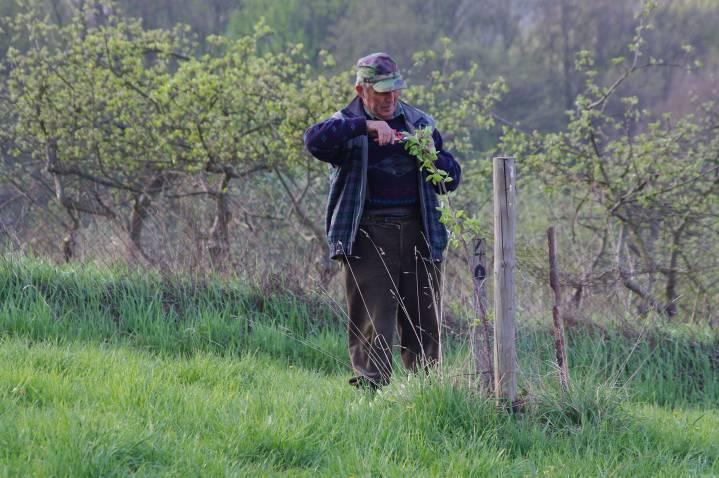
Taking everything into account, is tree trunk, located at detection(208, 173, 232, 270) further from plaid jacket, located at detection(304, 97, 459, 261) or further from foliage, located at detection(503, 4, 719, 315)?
foliage, located at detection(503, 4, 719, 315)

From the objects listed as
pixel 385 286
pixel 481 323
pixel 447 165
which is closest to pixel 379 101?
pixel 447 165

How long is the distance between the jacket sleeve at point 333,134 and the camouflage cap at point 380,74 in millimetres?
235

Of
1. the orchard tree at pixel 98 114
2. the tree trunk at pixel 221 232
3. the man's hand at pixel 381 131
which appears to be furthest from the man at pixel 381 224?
the orchard tree at pixel 98 114

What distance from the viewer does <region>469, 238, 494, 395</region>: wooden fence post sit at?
4246 millimetres

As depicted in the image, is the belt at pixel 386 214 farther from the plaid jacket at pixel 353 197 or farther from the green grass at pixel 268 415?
the green grass at pixel 268 415

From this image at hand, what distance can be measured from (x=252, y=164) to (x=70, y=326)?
4.23 meters

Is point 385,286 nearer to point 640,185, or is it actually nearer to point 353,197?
point 353,197

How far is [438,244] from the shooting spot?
462 centimetres

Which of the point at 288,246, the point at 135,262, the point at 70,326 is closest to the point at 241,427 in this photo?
the point at 70,326

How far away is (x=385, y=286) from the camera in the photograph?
4609mm

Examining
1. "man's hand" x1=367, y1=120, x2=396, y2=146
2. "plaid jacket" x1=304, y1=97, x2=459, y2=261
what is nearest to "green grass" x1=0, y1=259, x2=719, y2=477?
"plaid jacket" x1=304, y1=97, x2=459, y2=261

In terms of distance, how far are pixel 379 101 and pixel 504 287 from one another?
1222 millimetres

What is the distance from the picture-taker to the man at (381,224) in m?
4.46

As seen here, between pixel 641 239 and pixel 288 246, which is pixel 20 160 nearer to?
pixel 288 246
